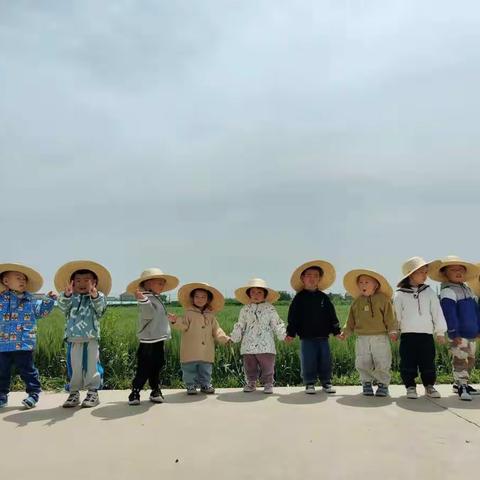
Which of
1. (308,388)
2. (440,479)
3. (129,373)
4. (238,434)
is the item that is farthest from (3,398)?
(440,479)

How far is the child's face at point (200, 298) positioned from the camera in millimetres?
6596

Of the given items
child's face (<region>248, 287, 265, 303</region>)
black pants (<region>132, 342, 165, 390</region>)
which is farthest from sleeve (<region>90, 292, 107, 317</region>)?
child's face (<region>248, 287, 265, 303</region>)

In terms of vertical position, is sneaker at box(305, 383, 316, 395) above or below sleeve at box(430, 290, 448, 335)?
below

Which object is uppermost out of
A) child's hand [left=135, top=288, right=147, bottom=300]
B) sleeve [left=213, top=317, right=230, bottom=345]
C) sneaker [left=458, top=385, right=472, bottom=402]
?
child's hand [left=135, top=288, right=147, bottom=300]

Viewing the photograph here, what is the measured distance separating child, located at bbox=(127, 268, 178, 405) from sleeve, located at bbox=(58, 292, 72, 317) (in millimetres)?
648

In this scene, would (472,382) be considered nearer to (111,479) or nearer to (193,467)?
(193,467)

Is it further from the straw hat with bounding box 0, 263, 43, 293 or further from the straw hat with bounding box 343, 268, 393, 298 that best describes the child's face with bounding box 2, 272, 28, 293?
the straw hat with bounding box 343, 268, 393, 298

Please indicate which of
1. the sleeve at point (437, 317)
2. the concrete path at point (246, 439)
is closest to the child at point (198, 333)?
the concrete path at point (246, 439)

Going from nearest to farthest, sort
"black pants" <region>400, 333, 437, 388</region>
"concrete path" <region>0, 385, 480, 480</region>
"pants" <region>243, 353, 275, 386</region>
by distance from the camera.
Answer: "concrete path" <region>0, 385, 480, 480</region>, "black pants" <region>400, 333, 437, 388</region>, "pants" <region>243, 353, 275, 386</region>

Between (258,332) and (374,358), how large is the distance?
1375mm

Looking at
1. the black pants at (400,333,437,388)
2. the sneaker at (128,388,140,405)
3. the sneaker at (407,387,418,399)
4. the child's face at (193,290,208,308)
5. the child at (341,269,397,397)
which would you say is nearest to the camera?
the sneaker at (128,388,140,405)

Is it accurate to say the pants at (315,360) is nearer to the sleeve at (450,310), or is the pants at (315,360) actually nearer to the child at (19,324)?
the sleeve at (450,310)

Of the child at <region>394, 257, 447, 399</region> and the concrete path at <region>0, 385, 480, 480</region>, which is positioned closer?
the concrete path at <region>0, 385, 480, 480</region>

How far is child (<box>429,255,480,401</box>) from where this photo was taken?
6.09 m
